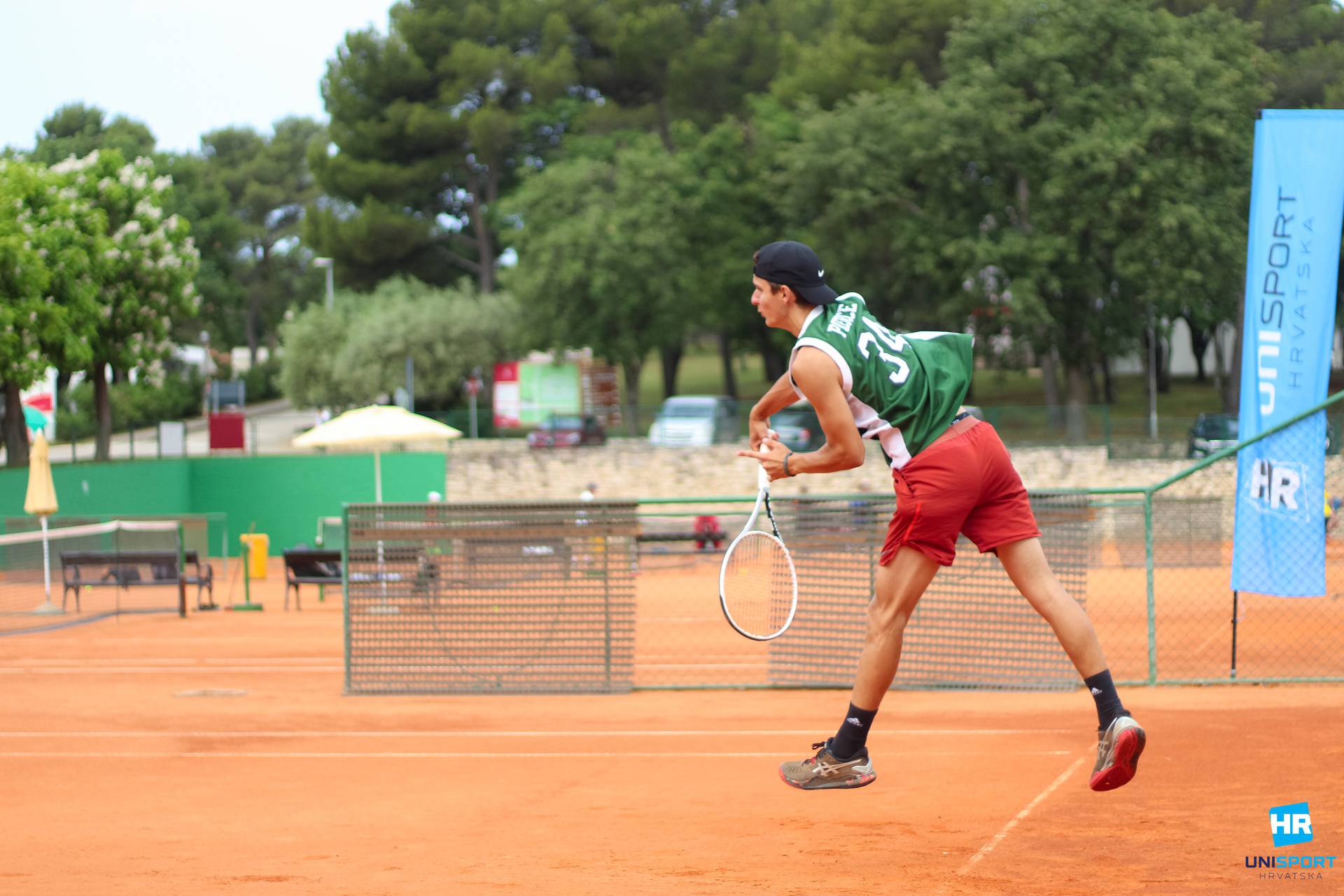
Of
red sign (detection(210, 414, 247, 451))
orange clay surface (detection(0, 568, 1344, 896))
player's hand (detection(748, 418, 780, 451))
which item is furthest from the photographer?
red sign (detection(210, 414, 247, 451))

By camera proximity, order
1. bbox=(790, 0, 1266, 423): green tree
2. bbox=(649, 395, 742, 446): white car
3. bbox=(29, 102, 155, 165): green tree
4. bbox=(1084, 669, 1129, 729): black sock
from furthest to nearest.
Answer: bbox=(29, 102, 155, 165): green tree
bbox=(790, 0, 1266, 423): green tree
bbox=(649, 395, 742, 446): white car
bbox=(1084, 669, 1129, 729): black sock

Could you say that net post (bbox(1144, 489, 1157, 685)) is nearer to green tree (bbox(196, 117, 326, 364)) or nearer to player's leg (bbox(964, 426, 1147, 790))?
player's leg (bbox(964, 426, 1147, 790))

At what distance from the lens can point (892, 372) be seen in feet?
18.0

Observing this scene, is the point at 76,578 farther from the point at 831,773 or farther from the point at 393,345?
the point at 393,345

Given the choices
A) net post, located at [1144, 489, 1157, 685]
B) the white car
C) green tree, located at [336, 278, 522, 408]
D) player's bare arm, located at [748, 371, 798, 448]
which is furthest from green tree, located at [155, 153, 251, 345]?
player's bare arm, located at [748, 371, 798, 448]

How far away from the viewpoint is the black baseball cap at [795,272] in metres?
5.58

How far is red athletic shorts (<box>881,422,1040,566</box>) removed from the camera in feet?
18.1

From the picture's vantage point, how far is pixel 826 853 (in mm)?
6504

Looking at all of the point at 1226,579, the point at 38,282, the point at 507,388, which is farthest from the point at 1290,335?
the point at 507,388

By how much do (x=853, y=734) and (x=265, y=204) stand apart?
83.1 m

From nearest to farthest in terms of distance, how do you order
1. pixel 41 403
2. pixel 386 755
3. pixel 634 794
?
pixel 634 794 < pixel 386 755 < pixel 41 403

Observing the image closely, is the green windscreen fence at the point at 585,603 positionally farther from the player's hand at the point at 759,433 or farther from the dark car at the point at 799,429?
the dark car at the point at 799,429

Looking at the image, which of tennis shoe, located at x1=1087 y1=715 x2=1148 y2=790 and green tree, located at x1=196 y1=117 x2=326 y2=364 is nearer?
tennis shoe, located at x1=1087 y1=715 x2=1148 y2=790

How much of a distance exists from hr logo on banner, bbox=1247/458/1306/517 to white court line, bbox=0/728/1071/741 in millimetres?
3018
